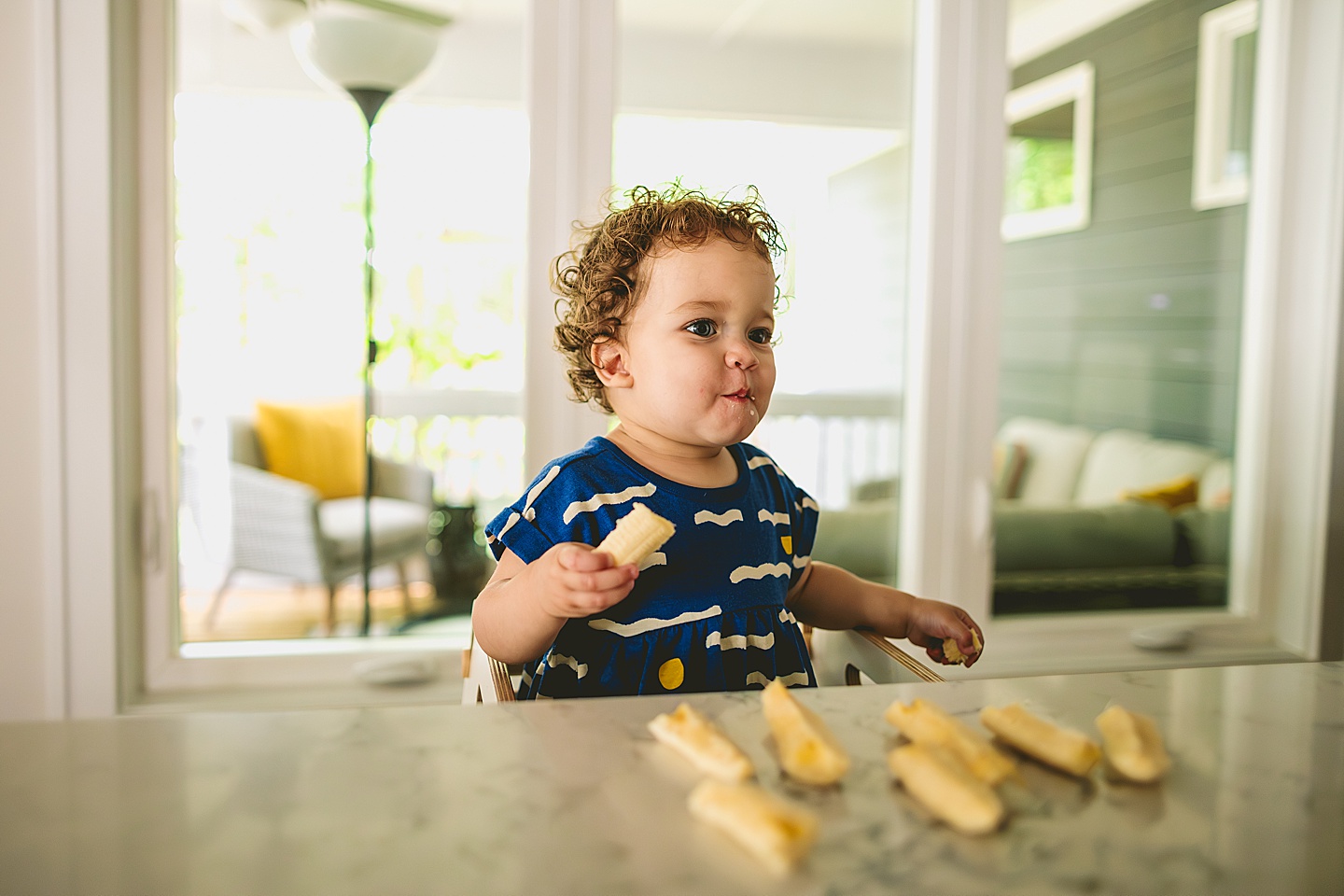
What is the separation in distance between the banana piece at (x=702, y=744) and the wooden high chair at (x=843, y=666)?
324 mm

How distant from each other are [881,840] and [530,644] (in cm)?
58

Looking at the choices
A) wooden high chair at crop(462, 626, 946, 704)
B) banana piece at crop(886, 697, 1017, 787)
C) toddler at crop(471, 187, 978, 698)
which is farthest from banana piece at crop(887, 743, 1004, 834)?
toddler at crop(471, 187, 978, 698)

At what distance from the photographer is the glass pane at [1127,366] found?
2.49m

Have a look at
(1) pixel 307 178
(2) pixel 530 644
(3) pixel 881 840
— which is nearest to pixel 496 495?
(1) pixel 307 178

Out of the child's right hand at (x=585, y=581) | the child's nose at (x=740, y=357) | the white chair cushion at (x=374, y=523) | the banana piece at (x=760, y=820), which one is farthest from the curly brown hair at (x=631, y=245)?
the white chair cushion at (x=374, y=523)

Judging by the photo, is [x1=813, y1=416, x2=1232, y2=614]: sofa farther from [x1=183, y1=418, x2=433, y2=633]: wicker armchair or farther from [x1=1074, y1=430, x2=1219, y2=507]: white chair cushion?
[x1=183, y1=418, x2=433, y2=633]: wicker armchair

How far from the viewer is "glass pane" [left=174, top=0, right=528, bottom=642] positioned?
2014 mm

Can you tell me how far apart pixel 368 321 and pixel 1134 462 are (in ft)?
6.53

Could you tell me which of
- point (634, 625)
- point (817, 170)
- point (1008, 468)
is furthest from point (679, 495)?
point (1008, 468)

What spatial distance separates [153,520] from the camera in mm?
2014

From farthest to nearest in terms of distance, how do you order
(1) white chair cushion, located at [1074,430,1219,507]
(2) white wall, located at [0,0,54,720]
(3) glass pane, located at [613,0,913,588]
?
(1) white chair cushion, located at [1074,430,1219,507] < (3) glass pane, located at [613,0,913,588] < (2) white wall, located at [0,0,54,720]

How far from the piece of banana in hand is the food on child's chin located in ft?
1.50

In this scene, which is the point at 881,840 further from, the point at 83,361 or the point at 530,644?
the point at 83,361

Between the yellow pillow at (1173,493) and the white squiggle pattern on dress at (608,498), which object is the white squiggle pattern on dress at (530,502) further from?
the yellow pillow at (1173,493)
